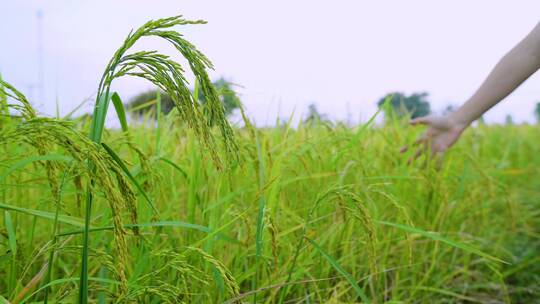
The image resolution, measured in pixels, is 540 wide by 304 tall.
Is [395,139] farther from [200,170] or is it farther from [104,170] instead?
[104,170]

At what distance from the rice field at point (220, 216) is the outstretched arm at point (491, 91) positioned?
0.59ft

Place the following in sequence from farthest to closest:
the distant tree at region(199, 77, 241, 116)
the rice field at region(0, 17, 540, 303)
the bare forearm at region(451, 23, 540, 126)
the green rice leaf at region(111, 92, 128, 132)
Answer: the bare forearm at region(451, 23, 540, 126)
the distant tree at region(199, 77, 241, 116)
the green rice leaf at region(111, 92, 128, 132)
the rice field at region(0, 17, 540, 303)

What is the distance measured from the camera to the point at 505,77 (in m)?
2.33

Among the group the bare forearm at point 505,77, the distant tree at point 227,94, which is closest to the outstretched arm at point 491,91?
the bare forearm at point 505,77

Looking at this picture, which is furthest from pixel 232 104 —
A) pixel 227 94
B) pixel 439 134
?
pixel 439 134

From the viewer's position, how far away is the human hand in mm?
2543

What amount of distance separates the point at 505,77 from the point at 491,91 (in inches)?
3.6

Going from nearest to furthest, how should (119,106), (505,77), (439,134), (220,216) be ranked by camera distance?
1. (119,106)
2. (220,216)
3. (505,77)
4. (439,134)

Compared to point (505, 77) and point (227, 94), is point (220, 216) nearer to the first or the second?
point (227, 94)

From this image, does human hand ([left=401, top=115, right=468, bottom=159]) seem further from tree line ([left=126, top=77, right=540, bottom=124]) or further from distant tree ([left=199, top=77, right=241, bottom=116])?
distant tree ([left=199, top=77, right=241, bottom=116])

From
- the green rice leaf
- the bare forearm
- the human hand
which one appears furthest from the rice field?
the bare forearm

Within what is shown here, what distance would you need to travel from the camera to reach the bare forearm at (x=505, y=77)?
2.25 m

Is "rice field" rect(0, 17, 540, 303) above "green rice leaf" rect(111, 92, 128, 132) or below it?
below

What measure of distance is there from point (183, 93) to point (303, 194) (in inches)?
52.8
